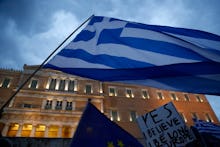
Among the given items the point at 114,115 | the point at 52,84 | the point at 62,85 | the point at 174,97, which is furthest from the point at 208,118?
the point at 52,84

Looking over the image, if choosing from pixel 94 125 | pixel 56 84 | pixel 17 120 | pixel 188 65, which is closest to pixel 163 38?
pixel 188 65

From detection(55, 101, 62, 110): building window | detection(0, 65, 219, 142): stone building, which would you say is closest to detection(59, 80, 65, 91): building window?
detection(0, 65, 219, 142): stone building

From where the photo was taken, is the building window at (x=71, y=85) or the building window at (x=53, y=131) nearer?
the building window at (x=53, y=131)

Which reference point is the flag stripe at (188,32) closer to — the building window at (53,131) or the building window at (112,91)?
the building window at (53,131)

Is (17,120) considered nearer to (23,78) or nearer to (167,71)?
(23,78)

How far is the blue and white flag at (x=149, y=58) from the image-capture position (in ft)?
12.6

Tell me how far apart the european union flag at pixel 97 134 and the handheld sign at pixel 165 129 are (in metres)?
0.83

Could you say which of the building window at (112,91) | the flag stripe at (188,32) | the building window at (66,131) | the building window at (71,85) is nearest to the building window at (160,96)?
the building window at (112,91)

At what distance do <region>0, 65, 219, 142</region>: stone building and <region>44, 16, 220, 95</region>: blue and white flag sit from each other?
18058 mm

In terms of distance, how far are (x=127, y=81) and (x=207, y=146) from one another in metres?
3.03

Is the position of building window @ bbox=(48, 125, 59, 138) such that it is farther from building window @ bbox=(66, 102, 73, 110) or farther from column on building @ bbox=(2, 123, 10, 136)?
column on building @ bbox=(2, 123, 10, 136)

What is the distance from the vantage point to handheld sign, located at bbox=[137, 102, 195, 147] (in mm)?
3703

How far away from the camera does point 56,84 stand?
25.3 meters

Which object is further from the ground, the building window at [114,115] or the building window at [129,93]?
the building window at [129,93]
